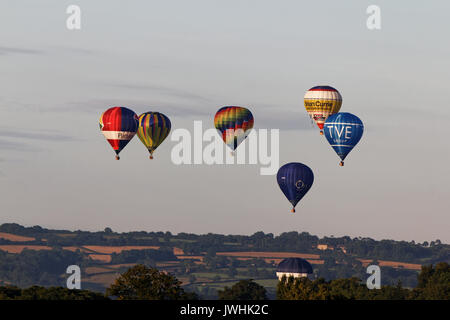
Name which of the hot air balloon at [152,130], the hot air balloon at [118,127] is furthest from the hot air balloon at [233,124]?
the hot air balloon at [118,127]

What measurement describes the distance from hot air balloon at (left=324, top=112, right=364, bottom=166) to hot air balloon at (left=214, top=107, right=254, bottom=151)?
53.0 feet

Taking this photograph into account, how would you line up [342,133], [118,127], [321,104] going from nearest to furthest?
[342,133] → [321,104] → [118,127]

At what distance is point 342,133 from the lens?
151625mm

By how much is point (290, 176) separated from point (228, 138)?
10435 millimetres

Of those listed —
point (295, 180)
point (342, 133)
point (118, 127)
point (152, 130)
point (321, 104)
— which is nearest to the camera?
point (342, 133)

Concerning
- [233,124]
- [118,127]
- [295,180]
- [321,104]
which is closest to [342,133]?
[321,104]

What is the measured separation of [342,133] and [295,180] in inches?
525

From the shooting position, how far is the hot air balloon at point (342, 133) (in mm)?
151688

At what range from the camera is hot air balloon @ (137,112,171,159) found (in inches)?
6447

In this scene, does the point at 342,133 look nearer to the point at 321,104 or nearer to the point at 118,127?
the point at 321,104

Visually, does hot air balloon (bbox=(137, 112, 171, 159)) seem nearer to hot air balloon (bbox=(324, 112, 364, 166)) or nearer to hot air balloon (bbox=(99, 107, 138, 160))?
hot air balloon (bbox=(99, 107, 138, 160))
